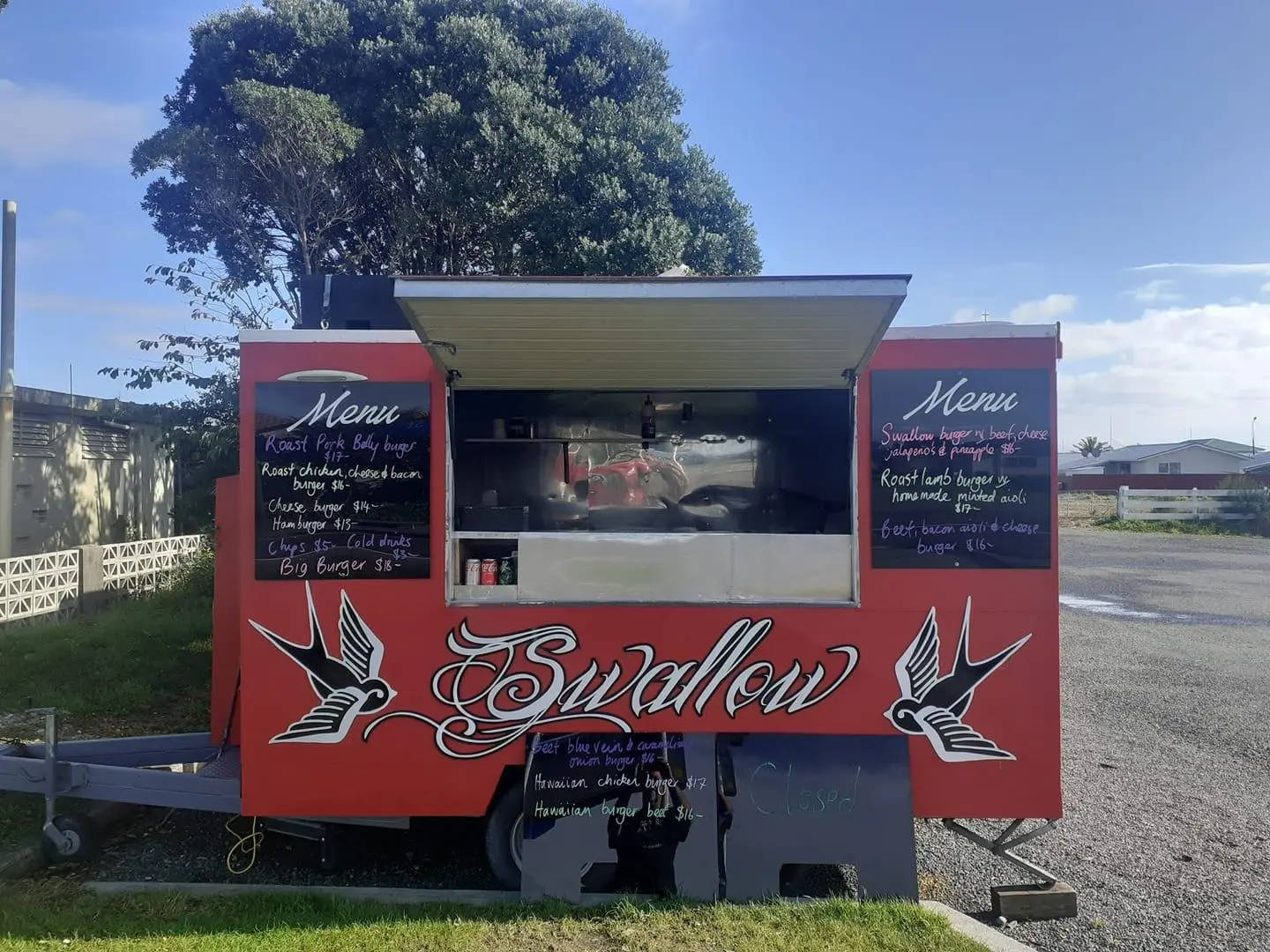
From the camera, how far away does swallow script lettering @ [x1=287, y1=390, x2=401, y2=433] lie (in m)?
3.86

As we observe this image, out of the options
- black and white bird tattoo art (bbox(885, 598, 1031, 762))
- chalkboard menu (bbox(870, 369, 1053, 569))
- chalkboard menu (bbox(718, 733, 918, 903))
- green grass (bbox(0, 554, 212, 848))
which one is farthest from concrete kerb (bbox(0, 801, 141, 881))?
chalkboard menu (bbox(870, 369, 1053, 569))

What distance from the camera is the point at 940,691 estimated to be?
379 centimetres

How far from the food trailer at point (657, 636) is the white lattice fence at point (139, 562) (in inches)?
385

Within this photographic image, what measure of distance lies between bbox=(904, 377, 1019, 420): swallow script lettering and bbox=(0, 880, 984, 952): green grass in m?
2.23

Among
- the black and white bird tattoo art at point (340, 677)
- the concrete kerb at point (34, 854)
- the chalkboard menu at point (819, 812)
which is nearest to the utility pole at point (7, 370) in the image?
the concrete kerb at point (34, 854)

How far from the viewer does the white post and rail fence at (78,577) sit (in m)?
10.2

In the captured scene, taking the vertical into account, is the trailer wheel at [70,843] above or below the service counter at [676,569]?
below

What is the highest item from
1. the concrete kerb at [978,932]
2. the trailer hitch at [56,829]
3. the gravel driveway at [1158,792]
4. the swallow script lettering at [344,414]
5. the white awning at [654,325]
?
the white awning at [654,325]

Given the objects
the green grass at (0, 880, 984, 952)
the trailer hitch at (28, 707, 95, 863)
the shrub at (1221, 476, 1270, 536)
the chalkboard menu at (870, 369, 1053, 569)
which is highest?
the chalkboard menu at (870, 369, 1053, 569)

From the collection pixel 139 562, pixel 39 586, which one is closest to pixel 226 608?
pixel 39 586

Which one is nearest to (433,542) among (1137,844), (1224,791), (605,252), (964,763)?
(964,763)

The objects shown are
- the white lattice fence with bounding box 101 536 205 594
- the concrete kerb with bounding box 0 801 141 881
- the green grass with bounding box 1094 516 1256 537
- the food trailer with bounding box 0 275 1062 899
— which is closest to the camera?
the food trailer with bounding box 0 275 1062 899

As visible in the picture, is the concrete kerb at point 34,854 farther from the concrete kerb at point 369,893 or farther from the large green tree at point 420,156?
the large green tree at point 420,156

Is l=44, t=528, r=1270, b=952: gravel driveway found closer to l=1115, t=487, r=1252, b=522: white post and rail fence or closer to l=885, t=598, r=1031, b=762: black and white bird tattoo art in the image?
l=885, t=598, r=1031, b=762: black and white bird tattoo art
